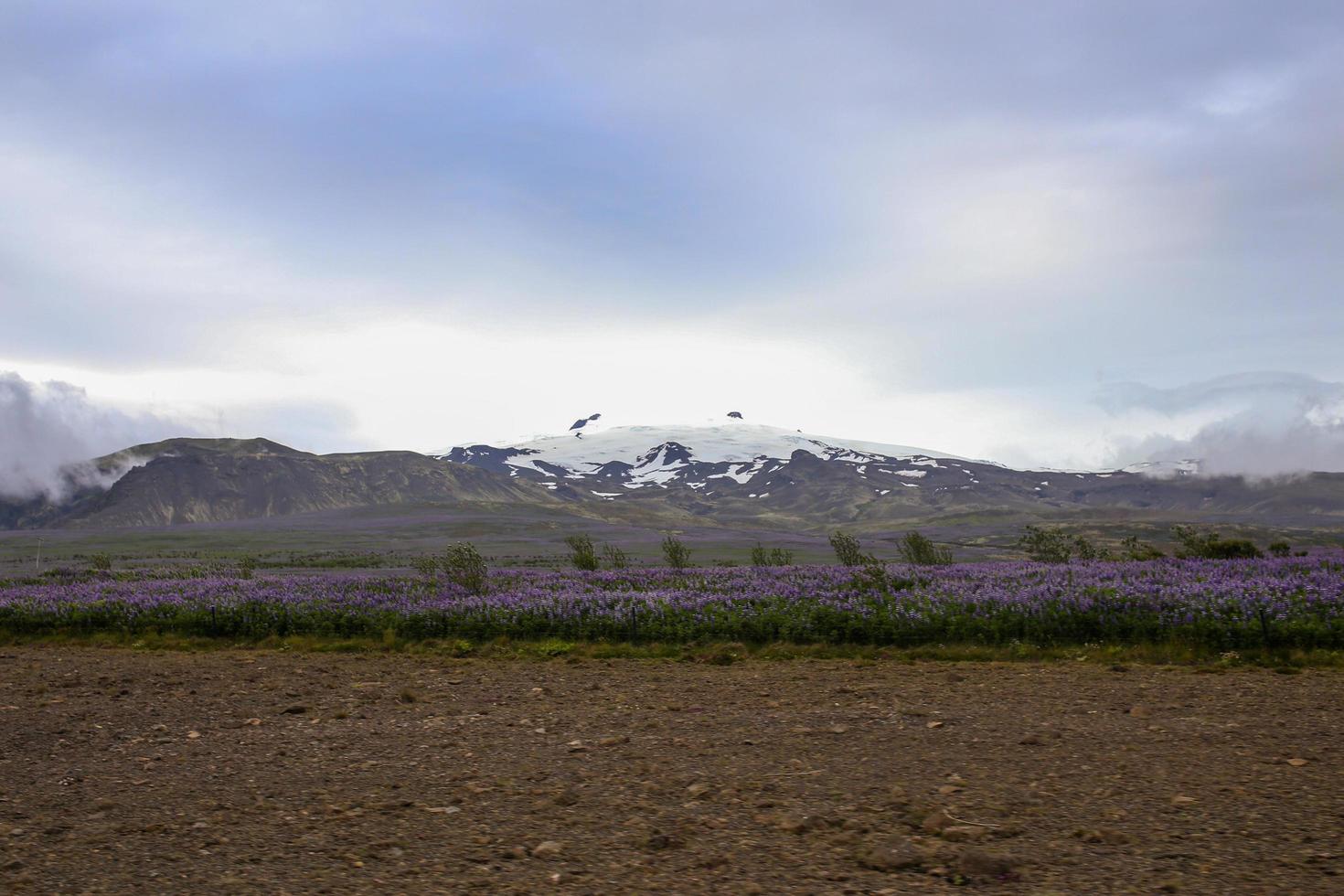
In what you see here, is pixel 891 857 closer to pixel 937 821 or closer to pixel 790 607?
pixel 937 821

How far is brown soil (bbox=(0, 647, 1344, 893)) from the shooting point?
5348 mm

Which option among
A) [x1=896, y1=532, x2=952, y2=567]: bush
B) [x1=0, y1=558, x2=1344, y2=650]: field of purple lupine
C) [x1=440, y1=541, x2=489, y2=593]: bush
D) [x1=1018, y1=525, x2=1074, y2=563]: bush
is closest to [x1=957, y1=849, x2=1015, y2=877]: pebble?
[x1=0, y1=558, x2=1344, y2=650]: field of purple lupine

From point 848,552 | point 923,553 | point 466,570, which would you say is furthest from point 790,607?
point 923,553

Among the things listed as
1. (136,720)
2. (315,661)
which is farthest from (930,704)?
(315,661)

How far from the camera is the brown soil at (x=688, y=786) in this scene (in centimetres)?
535

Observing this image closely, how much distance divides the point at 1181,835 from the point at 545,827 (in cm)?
375

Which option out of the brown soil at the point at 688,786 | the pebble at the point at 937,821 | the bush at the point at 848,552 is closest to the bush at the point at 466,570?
the brown soil at the point at 688,786

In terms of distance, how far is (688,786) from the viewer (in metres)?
7.02

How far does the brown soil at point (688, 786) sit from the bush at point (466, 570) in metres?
8.52

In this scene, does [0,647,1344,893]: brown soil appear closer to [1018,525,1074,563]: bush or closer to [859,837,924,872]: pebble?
[859,837,924,872]: pebble

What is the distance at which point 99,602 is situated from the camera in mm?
19203

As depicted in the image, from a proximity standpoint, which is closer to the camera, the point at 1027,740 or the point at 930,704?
the point at 1027,740

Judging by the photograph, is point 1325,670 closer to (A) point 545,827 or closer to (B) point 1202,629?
(B) point 1202,629

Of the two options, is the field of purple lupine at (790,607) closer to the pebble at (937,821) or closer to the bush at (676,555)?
the bush at (676,555)
